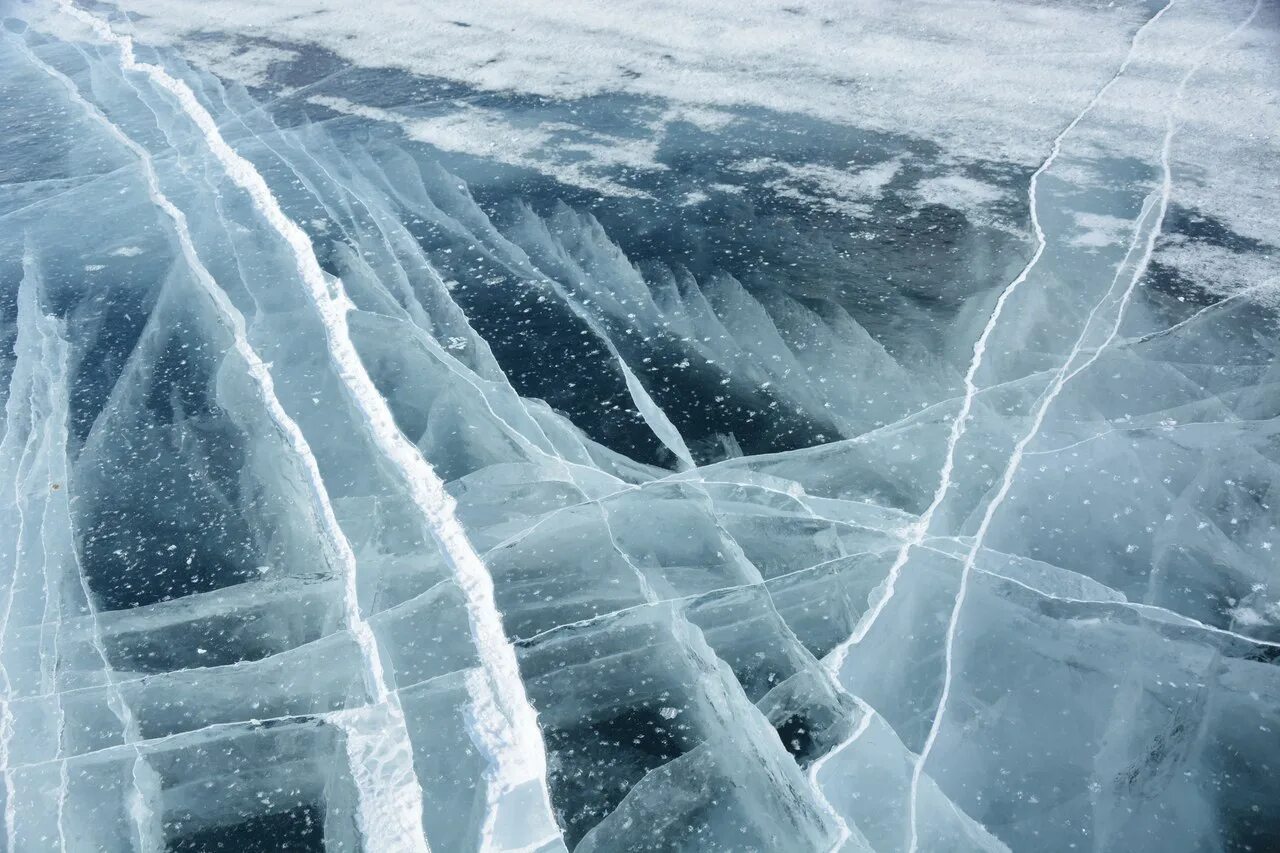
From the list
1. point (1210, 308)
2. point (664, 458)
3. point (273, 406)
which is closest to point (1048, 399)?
point (1210, 308)

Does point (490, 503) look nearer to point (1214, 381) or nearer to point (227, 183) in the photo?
point (1214, 381)

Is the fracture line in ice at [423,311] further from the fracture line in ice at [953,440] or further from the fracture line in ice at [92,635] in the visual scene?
the fracture line in ice at [92,635]

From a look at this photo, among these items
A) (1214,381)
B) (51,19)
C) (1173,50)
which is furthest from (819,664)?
(51,19)

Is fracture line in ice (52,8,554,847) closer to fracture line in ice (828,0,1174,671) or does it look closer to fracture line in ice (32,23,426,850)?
fracture line in ice (32,23,426,850)

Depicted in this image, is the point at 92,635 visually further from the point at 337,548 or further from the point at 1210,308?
the point at 1210,308

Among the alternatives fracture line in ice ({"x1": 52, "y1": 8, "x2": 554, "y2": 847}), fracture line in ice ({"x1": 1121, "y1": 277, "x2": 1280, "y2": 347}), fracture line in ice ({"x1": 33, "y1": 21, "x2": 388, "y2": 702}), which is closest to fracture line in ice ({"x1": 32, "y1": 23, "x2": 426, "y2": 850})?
fracture line in ice ({"x1": 33, "y1": 21, "x2": 388, "y2": 702})

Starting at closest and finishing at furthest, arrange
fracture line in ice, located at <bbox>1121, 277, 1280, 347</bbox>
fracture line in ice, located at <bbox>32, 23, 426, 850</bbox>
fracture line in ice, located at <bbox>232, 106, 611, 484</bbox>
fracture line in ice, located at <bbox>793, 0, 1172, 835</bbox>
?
1. fracture line in ice, located at <bbox>32, 23, 426, 850</bbox>
2. fracture line in ice, located at <bbox>793, 0, 1172, 835</bbox>
3. fracture line in ice, located at <bbox>232, 106, 611, 484</bbox>
4. fracture line in ice, located at <bbox>1121, 277, 1280, 347</bbox>
